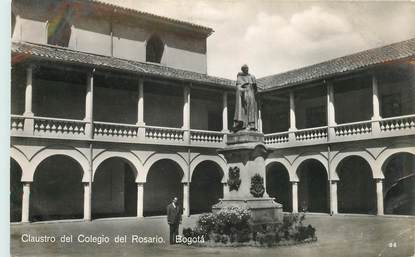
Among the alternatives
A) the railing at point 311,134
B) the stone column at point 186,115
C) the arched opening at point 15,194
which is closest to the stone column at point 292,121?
the railing at point 311,134

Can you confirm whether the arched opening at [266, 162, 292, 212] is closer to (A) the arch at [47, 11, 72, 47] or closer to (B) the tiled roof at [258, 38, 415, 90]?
(B) the tiled roof at [258, 38, 415, 90]

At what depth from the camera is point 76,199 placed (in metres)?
22.1

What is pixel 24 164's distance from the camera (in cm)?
1856

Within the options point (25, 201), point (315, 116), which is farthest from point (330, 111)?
point (25, 201)

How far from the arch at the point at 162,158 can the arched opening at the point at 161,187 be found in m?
1.24

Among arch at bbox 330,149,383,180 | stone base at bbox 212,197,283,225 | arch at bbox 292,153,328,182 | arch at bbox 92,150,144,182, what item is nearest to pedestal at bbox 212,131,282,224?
stone base at bbox 212,197,283,225

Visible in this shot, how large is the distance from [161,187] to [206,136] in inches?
142

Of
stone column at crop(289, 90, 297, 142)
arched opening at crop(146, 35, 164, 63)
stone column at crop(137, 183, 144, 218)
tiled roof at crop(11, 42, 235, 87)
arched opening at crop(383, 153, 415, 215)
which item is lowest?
stone column at crop(137, 183, 144, 218)

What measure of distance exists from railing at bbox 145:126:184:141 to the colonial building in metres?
0.05

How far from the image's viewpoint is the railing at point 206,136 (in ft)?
79.9

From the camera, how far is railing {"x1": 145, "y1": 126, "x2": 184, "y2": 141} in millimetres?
22672

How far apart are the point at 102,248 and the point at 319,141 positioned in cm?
1419

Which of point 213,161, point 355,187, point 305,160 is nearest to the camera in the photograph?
point 355,187

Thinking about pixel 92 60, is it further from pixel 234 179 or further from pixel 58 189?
pixel 234 179
